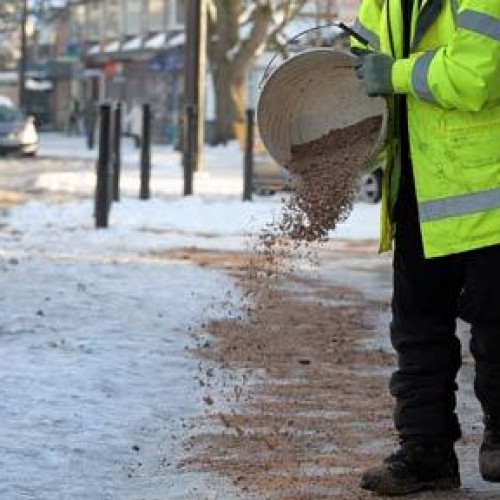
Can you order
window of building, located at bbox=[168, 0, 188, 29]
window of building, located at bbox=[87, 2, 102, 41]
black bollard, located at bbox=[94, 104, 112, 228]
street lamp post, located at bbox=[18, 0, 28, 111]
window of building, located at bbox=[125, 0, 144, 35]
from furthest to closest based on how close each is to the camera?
window of building, located at bbox=[87, 2, 102, 41] < window of building, located at bbox=[125, 0, 144, 35] < street lamp post, located at bbox=[18, 0, 28, 111] < window of building, located at bbox=[168, 0, 188, 29] < black bollard, located at bbox=[94, 104, 112, 228]

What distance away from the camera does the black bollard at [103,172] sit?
13383 mm

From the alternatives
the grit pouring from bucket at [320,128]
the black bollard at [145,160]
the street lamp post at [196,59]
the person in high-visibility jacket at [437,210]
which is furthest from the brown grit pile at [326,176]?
the street lamp post at [196,59]

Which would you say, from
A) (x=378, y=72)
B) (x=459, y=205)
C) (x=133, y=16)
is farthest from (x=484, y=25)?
(x=133, y=16)

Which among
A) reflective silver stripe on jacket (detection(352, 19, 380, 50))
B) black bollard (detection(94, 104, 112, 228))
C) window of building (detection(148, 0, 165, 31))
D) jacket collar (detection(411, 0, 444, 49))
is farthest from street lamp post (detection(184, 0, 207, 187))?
Answer: window of building (detection(148, 0, 165, 31))

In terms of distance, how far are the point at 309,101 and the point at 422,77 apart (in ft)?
2.59

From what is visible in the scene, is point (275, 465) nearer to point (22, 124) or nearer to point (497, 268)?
point (497, 268)

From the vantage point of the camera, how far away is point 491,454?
4281 mm

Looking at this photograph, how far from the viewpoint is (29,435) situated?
502 cm

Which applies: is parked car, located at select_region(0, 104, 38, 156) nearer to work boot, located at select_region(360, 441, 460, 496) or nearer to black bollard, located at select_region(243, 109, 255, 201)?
black bollard, located at select_region(243, 109, 255, 201)

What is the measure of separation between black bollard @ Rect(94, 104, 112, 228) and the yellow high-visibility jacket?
9.30m

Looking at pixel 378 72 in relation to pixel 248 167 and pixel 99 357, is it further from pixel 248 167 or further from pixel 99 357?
pixel 248 167

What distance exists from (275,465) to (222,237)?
28.9ft

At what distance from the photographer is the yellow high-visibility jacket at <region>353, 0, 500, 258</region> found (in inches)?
156

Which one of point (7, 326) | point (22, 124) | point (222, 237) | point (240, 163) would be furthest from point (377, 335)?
point (22, 124)
